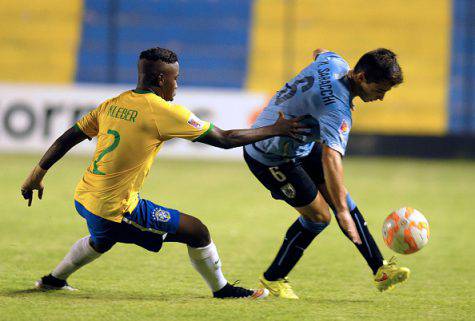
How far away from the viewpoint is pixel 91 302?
18.7 feet

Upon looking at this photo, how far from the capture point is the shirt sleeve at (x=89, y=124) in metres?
5.80

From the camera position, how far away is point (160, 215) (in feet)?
18.7

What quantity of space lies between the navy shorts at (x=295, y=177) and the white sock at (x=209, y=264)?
2.19ft

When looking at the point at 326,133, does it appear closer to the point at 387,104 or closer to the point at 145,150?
the point at 145,150

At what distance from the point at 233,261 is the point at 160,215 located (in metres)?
1.95

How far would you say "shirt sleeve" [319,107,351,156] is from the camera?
5653 mm

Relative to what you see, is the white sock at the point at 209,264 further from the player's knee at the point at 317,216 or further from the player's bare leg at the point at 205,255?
the player's knee at the point at 317,216

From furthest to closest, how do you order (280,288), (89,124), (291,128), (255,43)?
(255,43) → (280,288) → (89,124) → (291,128)

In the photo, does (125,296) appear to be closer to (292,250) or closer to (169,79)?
(292,250)

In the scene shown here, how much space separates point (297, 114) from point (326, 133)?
0.44 meters

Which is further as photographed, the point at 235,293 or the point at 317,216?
the point at 317,216

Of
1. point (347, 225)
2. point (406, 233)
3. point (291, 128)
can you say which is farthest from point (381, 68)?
point (406, 233)

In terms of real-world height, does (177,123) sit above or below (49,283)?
above

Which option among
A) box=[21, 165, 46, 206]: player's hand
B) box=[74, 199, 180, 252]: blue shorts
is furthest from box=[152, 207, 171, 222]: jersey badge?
box=[21, 165, 46, 206]: player's hand
